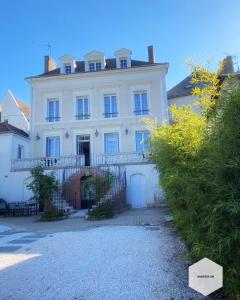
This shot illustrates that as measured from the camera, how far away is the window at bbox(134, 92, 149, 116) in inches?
744

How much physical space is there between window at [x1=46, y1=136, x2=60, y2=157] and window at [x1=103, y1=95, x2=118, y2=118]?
3.76m

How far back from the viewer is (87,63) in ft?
66.0

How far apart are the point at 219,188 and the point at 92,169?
43.9ft

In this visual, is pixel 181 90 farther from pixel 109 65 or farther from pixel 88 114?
pixel 88 114

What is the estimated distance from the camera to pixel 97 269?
16.2 ft

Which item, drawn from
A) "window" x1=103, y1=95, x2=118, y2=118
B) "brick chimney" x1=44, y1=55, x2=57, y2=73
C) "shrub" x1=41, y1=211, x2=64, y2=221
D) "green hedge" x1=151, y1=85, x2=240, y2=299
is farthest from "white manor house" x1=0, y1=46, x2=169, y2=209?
"green hedge" x1=151, y1=85, x2=240, y2=299

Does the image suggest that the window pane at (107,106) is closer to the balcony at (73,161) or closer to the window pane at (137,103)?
the window pane at (137,103)

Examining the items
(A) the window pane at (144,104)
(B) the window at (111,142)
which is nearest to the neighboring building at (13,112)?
(B) the window at (111,142)

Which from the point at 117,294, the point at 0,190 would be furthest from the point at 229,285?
the point at 0,190

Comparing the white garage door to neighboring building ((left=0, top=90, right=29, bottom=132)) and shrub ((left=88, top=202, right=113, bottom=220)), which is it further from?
neighboring building ((left=0, top=90, right=29, bottom=132))

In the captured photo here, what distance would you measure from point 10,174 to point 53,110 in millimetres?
5300

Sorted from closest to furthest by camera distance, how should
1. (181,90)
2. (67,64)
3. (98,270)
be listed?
(98,270) → (67,64) → (181,90)

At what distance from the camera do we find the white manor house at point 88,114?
57.6ft

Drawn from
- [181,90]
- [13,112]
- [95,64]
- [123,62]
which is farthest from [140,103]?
[13,112]
